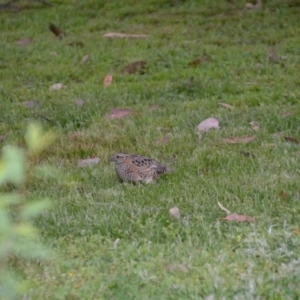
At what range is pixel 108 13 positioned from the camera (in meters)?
12.6

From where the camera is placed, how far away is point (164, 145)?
7215mm

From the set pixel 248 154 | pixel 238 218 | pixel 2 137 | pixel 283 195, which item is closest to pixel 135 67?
pixel 2 137

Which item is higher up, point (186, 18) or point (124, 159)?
point (124, 159)

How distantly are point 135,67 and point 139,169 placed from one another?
157 inches

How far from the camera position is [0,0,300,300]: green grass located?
4379 mm

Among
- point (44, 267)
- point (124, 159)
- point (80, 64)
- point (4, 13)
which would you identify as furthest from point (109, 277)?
point (4, 13)

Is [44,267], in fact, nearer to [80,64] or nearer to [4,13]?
[80,64]

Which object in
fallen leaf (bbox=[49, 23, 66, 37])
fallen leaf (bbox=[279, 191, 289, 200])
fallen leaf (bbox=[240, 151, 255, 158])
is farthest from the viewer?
fallen leaf (bbox=[49, 23, 66, 37])

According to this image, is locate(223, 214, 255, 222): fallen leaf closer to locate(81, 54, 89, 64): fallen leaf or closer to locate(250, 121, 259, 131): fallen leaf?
locate(250, 121, 259, 131): fallen leaf

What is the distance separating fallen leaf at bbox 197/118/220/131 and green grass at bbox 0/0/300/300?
0.30ft

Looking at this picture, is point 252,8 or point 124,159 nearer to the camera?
point 124,159

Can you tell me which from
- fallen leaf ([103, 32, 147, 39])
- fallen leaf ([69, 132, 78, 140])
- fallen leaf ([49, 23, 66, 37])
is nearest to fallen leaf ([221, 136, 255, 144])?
fallen leaf ([69, 132, 78, 140])

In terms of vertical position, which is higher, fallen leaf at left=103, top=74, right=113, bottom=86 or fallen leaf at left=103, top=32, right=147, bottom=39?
fallen leaf at left=103, top=74, right=113, bottom=86

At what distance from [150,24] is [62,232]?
724cm
